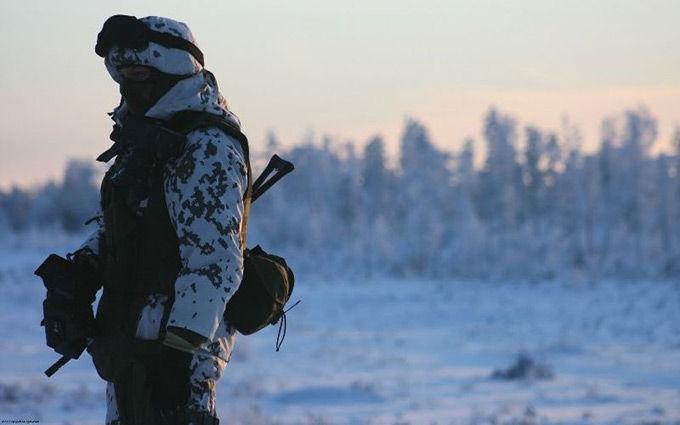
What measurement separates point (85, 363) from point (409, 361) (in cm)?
453

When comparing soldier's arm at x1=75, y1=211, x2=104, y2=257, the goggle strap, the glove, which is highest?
the goggle strap

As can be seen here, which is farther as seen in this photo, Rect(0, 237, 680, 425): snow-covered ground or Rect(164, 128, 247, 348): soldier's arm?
Rect(0, 237, 680, 425): snow-covered ground

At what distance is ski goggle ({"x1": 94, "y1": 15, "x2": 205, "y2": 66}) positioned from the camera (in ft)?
11.3

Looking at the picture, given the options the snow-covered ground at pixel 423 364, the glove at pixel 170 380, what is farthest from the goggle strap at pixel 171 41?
the snow-covered ground at pixel 423 364

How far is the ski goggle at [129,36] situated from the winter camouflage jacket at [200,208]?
0.8 inches

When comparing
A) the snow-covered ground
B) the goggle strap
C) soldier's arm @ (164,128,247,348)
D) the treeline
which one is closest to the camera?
soldier's arm @ (164,128,247,348)

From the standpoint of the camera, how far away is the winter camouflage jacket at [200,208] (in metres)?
3.23

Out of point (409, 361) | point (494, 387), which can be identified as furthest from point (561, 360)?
point (494, 387)

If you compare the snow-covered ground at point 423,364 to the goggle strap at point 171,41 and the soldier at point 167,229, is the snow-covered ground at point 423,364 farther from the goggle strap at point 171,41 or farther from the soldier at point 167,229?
the goggle strap at point 171,41

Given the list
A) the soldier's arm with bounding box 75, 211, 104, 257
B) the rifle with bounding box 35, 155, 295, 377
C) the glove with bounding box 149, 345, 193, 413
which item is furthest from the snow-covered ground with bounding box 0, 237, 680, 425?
the glove with bounding box 149, 345, 193, 413

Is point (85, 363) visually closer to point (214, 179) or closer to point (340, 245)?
point (214, 179)

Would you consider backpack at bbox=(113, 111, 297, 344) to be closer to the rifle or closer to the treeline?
the rifle

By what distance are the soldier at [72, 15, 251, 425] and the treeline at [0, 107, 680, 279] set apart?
47.7 m

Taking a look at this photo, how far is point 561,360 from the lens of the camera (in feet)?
54.2
